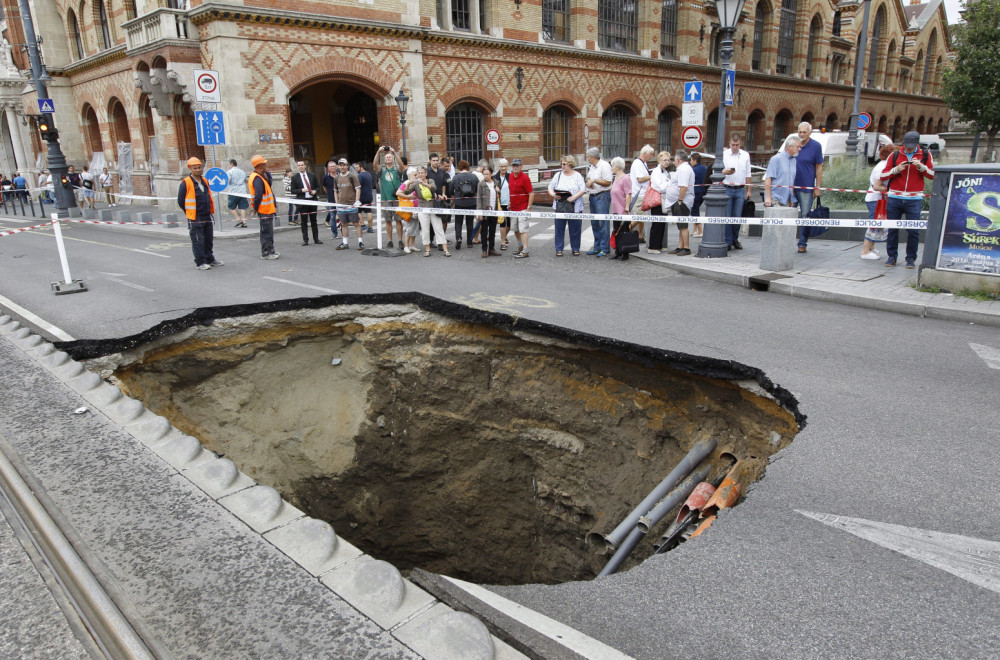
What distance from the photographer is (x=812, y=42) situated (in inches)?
1460

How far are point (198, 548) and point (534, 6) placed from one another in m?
24.0

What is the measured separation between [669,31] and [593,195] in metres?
22.2

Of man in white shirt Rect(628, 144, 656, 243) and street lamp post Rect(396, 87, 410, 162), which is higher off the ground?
street lamp post Rect(396, 87, 410, 162)

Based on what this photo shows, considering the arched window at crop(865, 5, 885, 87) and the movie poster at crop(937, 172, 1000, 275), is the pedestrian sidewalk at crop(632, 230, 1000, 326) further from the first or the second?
the arched window at crop(865, 5, 885, 87)

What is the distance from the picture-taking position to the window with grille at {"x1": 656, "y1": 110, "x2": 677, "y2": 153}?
29.3 m

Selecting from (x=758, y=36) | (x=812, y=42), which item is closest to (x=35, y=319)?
(x=758, y=36)

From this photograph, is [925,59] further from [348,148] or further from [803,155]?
[803,155]

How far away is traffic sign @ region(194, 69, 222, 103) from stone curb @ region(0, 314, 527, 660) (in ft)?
38.9

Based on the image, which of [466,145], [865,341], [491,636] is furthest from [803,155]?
[466,145]

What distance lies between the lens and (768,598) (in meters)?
2.58

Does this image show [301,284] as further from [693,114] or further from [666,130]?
[666,130]

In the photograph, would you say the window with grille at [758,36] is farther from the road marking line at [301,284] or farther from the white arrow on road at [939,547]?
the white arrow on road at [939,547]

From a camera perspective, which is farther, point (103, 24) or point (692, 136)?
point (103, 24)

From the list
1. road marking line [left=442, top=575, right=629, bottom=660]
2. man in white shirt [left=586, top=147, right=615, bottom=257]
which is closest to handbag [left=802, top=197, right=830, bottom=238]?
man in white shirt [left=586, top=147, right=615, bottom=257]
